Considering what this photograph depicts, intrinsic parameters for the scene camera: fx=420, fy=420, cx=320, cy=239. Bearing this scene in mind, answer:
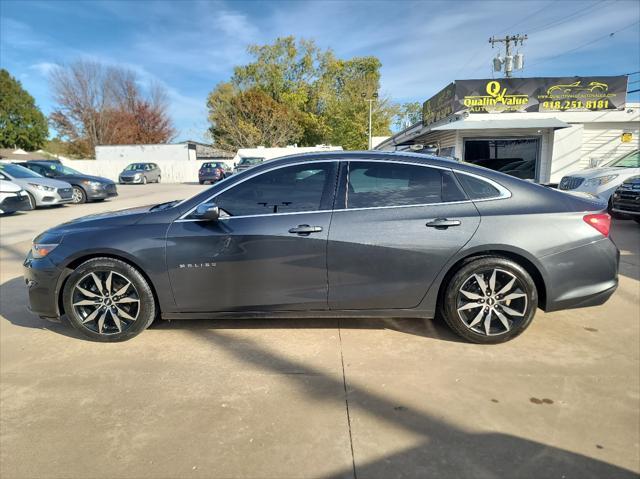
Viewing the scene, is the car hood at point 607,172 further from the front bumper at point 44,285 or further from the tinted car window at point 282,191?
the front bumper at point 44,285

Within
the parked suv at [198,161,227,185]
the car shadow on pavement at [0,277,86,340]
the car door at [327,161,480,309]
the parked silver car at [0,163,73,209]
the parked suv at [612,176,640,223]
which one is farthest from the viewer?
the parked suv at [198,161,227,185]

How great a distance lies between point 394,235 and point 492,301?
97 cm

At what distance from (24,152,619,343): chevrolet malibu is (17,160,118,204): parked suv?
1309 centimetres

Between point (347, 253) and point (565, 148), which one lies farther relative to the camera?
point (565, 148)

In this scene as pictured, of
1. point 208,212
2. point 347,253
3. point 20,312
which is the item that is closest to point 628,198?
point 347,253

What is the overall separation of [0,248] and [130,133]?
1969 inches

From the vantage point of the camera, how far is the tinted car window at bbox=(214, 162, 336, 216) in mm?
3486

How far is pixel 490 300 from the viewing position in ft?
11.2

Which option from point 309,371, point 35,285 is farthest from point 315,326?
point 35,285

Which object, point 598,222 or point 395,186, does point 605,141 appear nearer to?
point 598,222

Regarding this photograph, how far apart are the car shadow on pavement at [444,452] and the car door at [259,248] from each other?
882 mm

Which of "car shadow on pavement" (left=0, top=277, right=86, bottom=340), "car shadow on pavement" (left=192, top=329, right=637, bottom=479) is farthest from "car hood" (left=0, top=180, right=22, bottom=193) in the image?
"car shadow on pavement" (left=192, top=329, right=637, bottom=479)

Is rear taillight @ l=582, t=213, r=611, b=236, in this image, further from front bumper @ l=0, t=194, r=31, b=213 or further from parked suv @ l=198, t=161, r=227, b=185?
parked suv @ l=198, t=161, r=227, b=185

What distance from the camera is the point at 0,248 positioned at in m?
7.43
